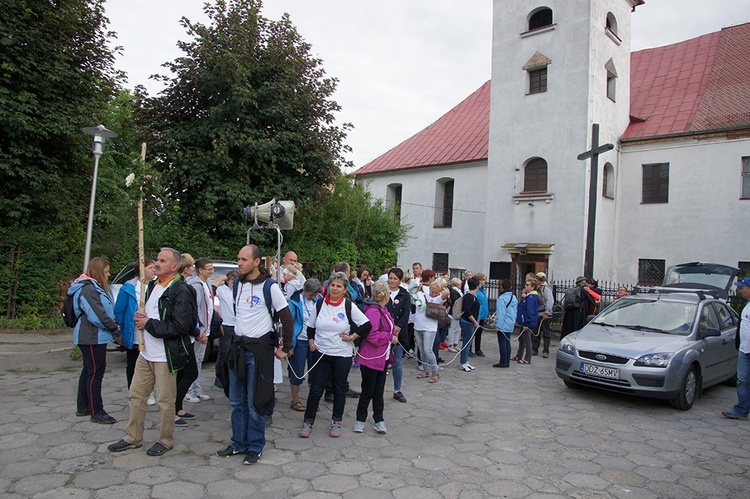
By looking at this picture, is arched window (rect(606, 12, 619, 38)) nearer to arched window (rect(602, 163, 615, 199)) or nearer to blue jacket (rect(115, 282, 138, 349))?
arched window (rect(602, 163, 615, 199))

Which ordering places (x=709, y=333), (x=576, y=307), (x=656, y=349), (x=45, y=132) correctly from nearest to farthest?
(x=656, y=349) < (x=709, y=333) < (x=576, y=307) < (x=45, y=132)

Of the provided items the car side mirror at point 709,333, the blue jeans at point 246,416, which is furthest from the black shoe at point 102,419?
the car side mirror at point 709,333

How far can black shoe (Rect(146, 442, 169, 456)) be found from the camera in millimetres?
4898

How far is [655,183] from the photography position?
71.7ft

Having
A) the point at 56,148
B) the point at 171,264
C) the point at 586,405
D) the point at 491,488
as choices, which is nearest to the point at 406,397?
the point at 586,405

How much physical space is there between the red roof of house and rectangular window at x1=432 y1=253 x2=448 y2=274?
4.82 meters

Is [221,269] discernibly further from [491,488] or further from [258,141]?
[491,488]

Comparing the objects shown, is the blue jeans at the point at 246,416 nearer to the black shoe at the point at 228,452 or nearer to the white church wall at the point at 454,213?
the black shoe at the point at 228,452

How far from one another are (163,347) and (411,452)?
2.71 m

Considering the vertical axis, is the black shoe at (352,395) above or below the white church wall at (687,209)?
below

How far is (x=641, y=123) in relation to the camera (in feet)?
75.0

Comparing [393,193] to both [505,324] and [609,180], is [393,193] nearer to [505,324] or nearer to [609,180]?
[609,180]

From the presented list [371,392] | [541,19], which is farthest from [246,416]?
[541,19]

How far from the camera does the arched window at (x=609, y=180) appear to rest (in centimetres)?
2231
